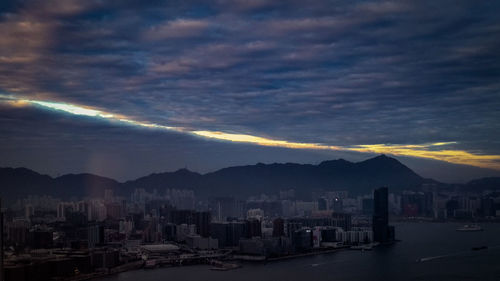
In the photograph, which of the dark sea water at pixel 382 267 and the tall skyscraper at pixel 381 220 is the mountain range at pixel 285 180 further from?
the dark sea water at pixel 382 267

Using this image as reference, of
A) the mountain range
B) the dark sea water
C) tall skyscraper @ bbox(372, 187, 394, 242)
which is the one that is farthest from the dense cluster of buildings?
the dark sea water

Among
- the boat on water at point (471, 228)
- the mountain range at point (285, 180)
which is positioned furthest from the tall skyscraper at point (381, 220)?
the boat on water at point (471, 228)

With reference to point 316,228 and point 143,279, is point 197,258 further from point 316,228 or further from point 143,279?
point 316,228

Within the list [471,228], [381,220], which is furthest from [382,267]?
[471,228]

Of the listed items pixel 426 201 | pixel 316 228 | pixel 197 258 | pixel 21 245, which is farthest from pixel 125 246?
pixel 426 201

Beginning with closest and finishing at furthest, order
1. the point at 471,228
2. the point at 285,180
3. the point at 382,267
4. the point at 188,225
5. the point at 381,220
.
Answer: the point at 382,267
the point at 188,225
the point at 381,220
the point at 471,228
the point at 285,180

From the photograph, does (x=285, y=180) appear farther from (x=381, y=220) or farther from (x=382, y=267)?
(x=382, y=267)
